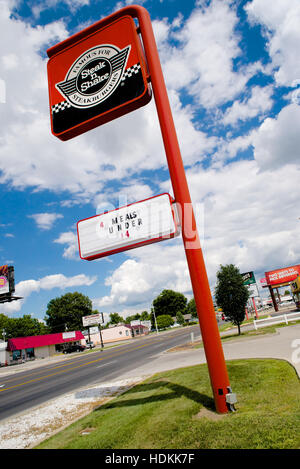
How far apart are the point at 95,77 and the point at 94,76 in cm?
4

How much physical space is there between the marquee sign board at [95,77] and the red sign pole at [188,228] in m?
0.35

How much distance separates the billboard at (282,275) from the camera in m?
39.9

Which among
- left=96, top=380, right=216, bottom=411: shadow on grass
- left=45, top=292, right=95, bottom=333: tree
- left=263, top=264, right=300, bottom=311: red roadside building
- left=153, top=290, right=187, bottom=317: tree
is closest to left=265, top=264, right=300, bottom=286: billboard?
left=263, top=264, right=300, bottom=311: red roadside building

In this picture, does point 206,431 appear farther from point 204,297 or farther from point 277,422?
point 204,297

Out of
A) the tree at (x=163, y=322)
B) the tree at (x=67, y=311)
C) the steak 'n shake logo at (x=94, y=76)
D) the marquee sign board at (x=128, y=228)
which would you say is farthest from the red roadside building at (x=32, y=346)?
the steak 'n shake logo at (x=94, y=76)

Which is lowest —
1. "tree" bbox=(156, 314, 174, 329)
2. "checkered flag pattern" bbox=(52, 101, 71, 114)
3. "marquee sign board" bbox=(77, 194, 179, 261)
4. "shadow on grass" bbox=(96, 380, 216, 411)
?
"tree" bbox=(156, 314, 174, 329)

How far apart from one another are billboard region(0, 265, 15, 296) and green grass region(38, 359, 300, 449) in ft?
143

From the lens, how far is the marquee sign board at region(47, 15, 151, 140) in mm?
5652

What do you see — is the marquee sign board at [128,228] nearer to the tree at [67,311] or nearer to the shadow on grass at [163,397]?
the shadow on grass at [163,397]

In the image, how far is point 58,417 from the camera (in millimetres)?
7914

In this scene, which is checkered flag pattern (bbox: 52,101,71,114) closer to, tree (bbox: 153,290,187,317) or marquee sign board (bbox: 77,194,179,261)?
marquee sign board (bbox: 77,194,179,261)
